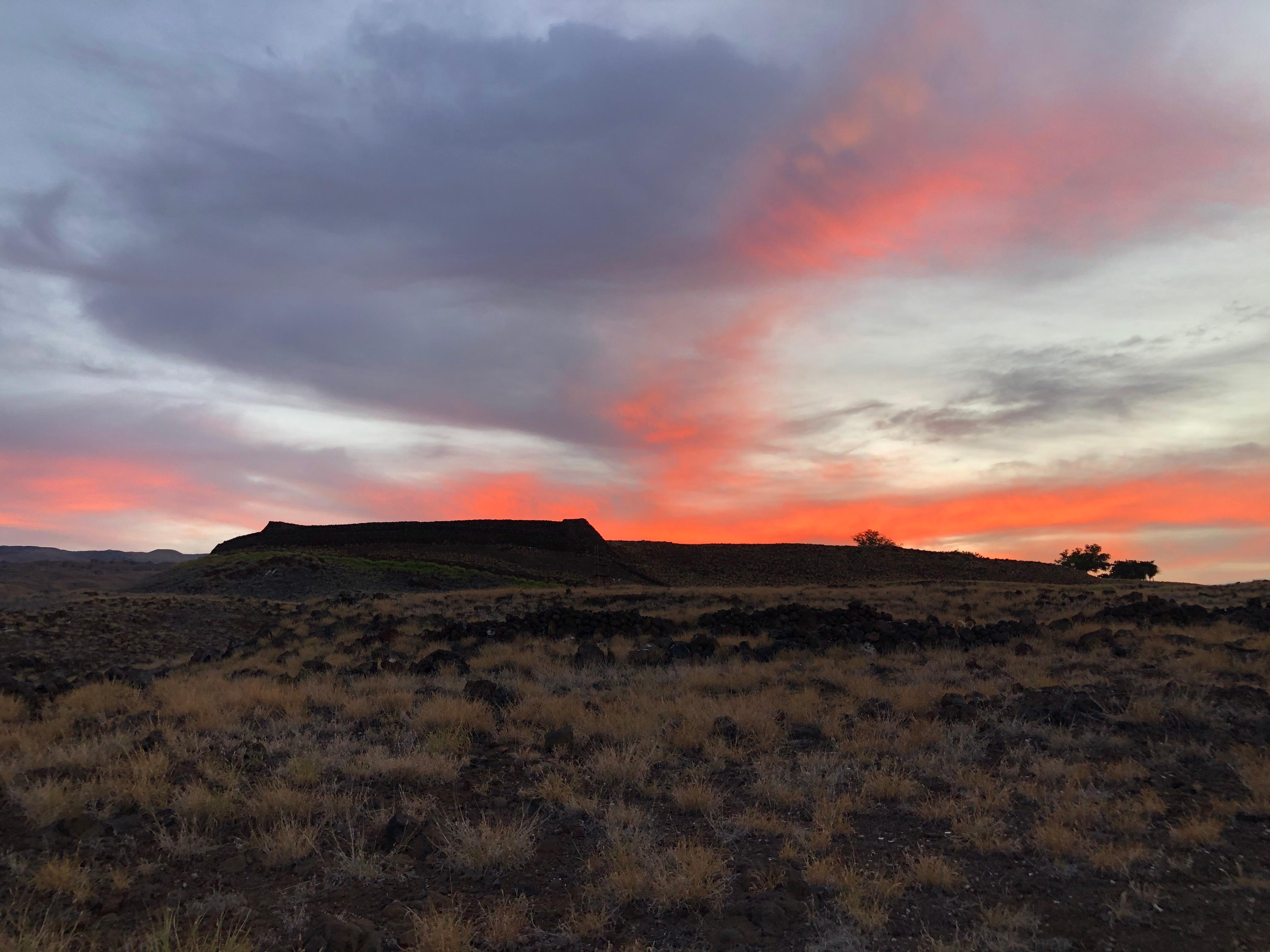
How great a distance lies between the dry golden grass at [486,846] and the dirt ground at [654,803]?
0.04 metres

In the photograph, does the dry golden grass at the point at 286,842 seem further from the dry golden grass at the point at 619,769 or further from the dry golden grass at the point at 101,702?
the dry golden grass at the point at 101,702

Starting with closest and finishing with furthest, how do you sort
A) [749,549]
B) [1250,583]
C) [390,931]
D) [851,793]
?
[390,931] < [851,793] < [1250,583] < [749,549]

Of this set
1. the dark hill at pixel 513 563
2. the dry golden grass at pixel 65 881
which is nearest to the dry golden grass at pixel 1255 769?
the dry golden grass at pixel 65 881

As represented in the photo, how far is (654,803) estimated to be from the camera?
8.29 meters

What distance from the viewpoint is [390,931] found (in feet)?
18.3

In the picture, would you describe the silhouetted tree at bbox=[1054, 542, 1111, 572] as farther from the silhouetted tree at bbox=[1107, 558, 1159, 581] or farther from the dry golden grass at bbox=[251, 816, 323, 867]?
the dry golden grass at bbox=[251, 816, 323, 867]

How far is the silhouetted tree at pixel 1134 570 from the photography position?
67.5 metres

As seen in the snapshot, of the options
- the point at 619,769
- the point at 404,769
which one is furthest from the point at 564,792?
the point at 404,769

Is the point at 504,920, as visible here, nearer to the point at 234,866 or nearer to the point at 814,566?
the point at 234,866

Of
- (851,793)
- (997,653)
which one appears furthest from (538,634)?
(851,793)

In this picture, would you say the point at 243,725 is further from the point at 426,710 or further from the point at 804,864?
the point at 804,864

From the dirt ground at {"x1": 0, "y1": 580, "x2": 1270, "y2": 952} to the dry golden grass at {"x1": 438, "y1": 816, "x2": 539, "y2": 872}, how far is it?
0.12ft

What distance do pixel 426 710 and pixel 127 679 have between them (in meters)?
8.13

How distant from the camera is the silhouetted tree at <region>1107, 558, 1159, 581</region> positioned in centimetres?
6750
